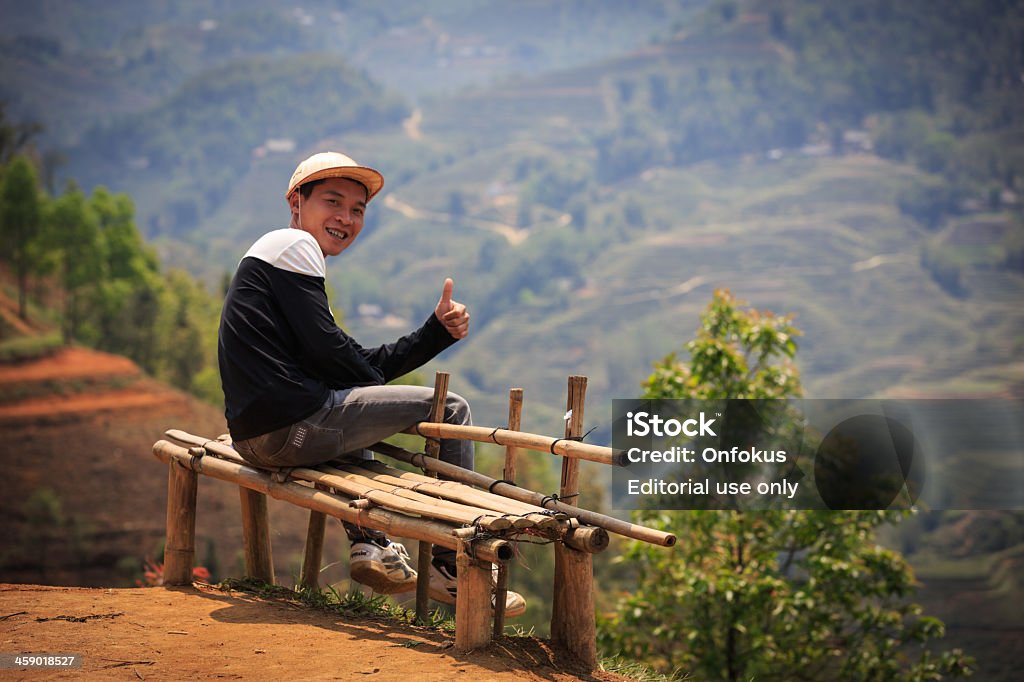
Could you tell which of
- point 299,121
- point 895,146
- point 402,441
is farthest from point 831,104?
point 402,441

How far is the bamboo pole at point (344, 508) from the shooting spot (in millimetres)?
4621

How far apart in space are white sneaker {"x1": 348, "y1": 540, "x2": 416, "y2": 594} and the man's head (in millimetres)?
1528

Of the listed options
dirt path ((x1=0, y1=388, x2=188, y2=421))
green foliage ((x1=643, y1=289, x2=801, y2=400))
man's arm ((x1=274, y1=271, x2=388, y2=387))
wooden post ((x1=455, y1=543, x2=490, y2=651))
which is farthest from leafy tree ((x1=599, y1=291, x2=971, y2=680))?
dirt path ((x1=0, y1=388, x2=188, y2=421))

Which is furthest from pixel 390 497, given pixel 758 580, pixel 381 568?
pixel 758 580

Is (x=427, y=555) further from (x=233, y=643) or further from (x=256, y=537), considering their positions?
(x=256, y=537)

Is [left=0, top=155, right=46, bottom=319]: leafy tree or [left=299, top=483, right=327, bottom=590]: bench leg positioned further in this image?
[left=0, top=155, right=46, bottom=319]: leafy tree

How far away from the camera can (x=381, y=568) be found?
538 centimetres

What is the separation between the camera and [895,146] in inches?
7156

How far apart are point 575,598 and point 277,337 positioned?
1.88m

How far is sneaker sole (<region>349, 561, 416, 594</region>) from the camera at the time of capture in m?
5.37

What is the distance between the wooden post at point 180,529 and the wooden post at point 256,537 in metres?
0.29

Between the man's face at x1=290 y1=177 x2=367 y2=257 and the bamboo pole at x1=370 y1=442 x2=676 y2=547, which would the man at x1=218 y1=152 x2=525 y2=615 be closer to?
the man's face at x1=290 y1=177 x2=367 y2=257

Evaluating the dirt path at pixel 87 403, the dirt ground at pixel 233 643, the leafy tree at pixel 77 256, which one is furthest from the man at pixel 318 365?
the leafy tree at pixel 77 256

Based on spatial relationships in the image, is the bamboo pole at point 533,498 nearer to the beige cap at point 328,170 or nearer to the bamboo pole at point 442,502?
the bamboo pole at point 442,502
